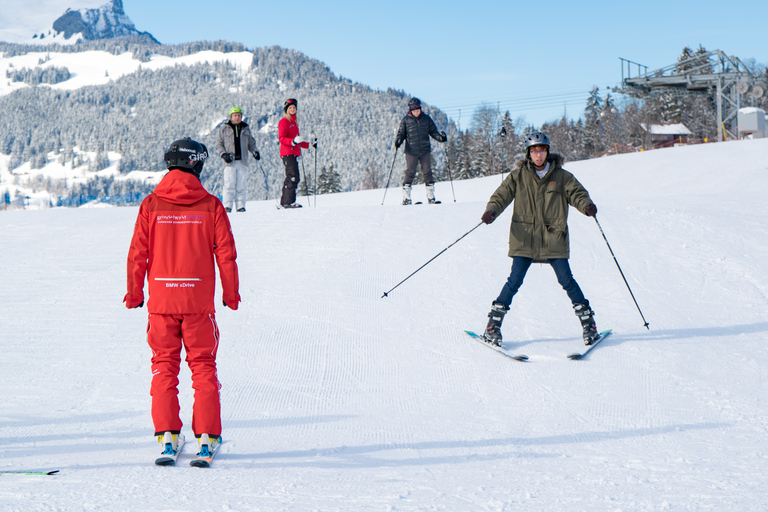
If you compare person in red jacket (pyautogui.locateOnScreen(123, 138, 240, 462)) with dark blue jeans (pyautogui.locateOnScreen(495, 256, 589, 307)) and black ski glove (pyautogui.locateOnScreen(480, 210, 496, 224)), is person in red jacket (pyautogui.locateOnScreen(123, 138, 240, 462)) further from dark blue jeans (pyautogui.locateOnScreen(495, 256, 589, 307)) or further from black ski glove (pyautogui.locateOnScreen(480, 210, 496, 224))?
dark blue jeans (pyautogui.locateOnScreen(495, 256, 589, 307))

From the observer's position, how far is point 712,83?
3566 cm

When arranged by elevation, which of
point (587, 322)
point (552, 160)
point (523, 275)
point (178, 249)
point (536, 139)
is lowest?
point (587, 322)

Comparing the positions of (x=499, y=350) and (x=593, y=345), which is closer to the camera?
(x=499, y=350)

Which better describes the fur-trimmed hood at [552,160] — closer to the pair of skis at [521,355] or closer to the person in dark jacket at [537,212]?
the person in dark jacket at [537,212]

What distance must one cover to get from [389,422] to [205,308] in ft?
4.76

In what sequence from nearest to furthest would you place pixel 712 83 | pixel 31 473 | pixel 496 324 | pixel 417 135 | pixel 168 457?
pixel 31 473 → pixel 168 457 → pixel 496 324 → pixel 417 135 → pixel 712 83

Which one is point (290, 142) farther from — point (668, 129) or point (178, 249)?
point (668, 129)

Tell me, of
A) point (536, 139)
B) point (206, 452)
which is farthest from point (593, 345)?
point (206, 452)

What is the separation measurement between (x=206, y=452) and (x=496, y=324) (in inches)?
117

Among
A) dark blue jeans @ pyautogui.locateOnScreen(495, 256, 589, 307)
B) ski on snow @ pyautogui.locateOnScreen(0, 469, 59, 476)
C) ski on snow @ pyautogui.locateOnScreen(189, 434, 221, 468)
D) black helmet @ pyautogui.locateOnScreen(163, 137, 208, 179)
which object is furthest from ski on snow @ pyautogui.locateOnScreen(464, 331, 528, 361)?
ski on snow @ pyautogui.locateOnScreen(0, 469, 59, 476)

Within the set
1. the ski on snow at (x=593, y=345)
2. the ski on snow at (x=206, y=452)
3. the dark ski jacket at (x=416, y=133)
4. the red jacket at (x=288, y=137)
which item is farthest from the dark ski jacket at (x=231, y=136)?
the ski on snow at (x=206, y=452)

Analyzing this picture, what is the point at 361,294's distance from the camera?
22.0 feet

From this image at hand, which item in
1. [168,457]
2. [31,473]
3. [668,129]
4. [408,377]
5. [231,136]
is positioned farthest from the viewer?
[668,129]

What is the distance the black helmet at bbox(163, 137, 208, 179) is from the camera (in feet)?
10.6
